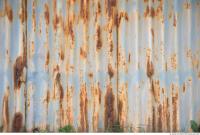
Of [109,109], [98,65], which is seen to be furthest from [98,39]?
[109,109]

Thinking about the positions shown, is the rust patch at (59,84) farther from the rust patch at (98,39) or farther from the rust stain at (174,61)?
the rust stain at (174,61)

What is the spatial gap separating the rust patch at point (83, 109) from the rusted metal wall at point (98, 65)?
12 mm

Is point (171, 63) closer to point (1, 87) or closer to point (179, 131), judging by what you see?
point (179, 131)

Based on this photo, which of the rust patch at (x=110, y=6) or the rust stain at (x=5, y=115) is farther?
the rust patch at (x=110, y=6)

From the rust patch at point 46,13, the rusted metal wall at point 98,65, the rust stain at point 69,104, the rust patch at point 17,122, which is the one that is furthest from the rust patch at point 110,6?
the rust patch at point 17,122

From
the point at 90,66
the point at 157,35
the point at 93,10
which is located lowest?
the point at 90,66

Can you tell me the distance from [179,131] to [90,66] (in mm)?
1308

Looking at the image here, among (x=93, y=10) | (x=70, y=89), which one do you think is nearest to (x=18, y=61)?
(x=70, y=89)

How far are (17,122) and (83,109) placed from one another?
79cm

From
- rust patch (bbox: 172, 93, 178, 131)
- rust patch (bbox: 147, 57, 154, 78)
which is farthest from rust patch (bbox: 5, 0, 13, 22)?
rust patch (bbox: 172, 93, 178, 131)

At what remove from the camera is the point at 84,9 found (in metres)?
4.48

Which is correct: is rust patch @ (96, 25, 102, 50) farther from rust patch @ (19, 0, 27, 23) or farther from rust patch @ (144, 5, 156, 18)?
rust patch @ (19, 0, 27, 23)

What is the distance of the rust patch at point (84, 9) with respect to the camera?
14.7 feet

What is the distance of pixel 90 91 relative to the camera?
4434 millimetres
